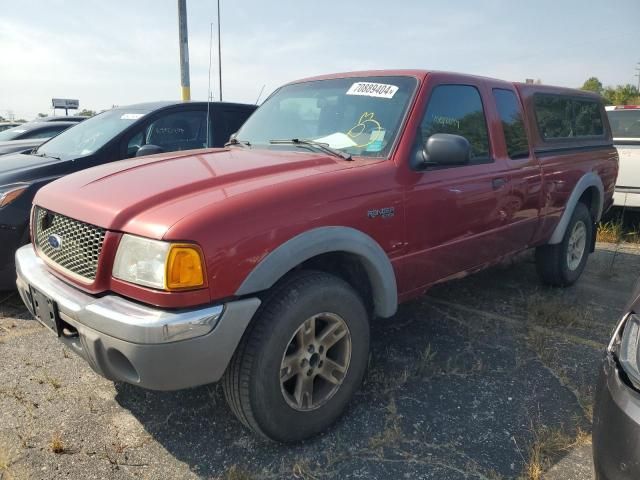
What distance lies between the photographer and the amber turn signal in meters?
1.99

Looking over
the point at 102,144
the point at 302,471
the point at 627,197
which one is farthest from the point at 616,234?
the point at 102,144

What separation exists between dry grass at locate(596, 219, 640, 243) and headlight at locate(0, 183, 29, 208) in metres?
6.77

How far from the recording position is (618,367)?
5.66 ft

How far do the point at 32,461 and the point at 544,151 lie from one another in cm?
402

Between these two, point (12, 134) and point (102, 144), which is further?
point (12, 134)

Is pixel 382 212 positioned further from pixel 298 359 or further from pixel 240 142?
pixel 240 142

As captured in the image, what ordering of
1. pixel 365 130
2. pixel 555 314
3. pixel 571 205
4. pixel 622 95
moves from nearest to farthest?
pixel 365 130
pixel 555 314
pixel 571 205
pixel 622 95

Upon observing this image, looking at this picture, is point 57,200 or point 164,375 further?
point 57,200

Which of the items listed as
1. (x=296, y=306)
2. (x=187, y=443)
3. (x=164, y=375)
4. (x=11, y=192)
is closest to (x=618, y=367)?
(x=296, y=306)

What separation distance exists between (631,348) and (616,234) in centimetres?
587

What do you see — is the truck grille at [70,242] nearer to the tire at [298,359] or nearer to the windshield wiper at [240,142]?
the tire at [298,359]

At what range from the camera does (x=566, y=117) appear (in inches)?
183

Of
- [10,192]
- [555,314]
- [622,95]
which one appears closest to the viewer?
[10,192]

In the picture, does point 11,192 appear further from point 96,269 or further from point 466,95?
point 466,95
